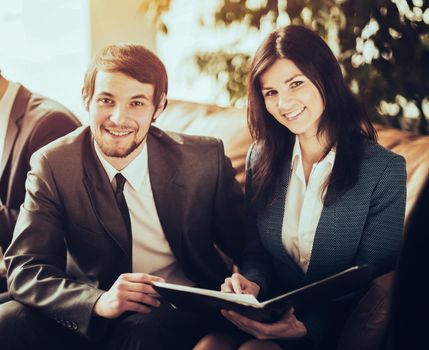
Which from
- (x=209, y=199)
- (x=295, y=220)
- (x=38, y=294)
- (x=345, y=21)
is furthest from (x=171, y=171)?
(x=345, y=21)

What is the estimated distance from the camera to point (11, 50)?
334cm

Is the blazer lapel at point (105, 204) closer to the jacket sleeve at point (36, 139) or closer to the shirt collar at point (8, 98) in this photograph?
the jacket sleeve at point (36, 139)

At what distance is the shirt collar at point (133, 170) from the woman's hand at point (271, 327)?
1.64 feet

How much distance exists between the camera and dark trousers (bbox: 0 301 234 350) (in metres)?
1.47

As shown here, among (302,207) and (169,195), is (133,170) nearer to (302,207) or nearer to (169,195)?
(169,195)

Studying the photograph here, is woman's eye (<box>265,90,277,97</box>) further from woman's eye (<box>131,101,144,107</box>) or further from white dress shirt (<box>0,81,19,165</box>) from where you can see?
white dress shirt (<box>0,81,19,165</box>)

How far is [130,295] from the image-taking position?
4.62 feet

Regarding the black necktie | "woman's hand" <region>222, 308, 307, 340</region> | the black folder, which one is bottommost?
"woman's hand" <region>222, 308, 307, 340</region>

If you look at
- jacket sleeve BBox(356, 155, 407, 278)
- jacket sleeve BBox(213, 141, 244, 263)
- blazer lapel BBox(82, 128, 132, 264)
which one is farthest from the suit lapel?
jacket sleeve BBox(356, 155, 407, 278)

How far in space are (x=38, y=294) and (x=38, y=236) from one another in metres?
0.17

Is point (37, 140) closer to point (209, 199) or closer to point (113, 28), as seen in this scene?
point (209, 199)

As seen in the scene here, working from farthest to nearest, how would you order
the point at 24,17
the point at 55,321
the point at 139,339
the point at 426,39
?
the point at 24,17
the point at 426,39
the point at 55,321
the point at 139,339

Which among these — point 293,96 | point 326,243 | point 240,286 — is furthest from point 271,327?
point 293,96

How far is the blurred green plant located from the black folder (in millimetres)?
1177
